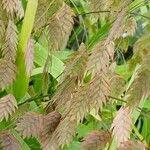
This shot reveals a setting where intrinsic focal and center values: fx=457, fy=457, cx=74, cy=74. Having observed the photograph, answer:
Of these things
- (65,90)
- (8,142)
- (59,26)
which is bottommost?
(8,142)

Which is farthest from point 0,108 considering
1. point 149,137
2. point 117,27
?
point 149,137

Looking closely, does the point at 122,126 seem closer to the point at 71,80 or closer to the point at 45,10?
the point at 71,80

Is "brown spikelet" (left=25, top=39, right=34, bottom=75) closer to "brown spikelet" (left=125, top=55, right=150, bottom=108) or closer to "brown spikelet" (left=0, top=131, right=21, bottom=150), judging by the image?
"brown spikelet" (left=0, top=131, right=21, bottom=150)

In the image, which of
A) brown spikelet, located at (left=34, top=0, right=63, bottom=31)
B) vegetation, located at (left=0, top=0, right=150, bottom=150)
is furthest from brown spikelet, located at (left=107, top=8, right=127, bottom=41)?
brown spikelet, located at (left=34, top=0, right=63, bottom=31)

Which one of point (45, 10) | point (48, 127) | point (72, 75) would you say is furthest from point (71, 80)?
point (45, 10)

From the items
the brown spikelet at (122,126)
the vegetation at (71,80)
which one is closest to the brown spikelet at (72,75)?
the vegetation at (71,80)
